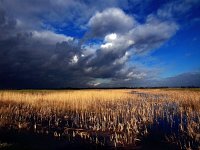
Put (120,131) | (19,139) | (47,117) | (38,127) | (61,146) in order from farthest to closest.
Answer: (47,117), (38,127), (120,131), (19,139), (61,146)

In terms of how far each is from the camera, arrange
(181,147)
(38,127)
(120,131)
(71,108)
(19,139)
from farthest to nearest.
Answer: (71,108) → (38,127) → (120,131) → (19,139) → (181,147)

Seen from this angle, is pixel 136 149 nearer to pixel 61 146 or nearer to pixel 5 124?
pixel 61 146

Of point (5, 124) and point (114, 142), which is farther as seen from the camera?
point (5, 124)

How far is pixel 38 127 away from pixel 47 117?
3.85m

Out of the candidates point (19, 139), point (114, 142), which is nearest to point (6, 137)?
point (19, 139)

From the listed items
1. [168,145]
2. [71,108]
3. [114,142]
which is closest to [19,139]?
[114,142]

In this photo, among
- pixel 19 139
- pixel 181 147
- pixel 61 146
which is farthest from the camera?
pixel 19 139

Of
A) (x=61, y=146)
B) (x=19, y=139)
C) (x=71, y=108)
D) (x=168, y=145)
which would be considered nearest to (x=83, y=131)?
(x=61, y=146)

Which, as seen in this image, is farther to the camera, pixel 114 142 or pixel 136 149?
pixel 114 142

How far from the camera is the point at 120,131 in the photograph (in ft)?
47.6

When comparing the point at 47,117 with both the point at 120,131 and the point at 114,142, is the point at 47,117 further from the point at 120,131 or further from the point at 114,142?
the point at 114,142

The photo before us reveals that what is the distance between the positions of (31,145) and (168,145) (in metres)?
7.13

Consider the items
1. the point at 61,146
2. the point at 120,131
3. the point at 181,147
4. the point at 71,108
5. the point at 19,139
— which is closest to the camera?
the point at 181,147

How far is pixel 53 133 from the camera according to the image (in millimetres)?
14820
